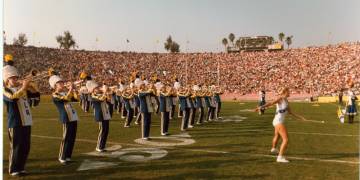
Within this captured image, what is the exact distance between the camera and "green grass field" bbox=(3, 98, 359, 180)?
8.05 metres

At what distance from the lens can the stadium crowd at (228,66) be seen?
52609 millimetres

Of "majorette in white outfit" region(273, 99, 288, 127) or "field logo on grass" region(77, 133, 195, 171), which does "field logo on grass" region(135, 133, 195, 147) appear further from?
"majorette in white outfit" region(273, 99, 288, 127)

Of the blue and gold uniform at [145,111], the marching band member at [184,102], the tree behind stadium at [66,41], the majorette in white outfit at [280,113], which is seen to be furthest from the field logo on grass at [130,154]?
the tree behind stadium at [66,41]

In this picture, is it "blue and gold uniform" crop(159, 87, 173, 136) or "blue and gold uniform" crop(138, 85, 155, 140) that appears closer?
"blue and gold uniform" crop(138, 85, 155, 140)

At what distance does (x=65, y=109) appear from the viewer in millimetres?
9062

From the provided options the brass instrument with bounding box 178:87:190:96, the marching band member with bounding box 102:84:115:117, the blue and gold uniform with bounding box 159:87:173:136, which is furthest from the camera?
the brass instrument with bounding box 178:87:190:96

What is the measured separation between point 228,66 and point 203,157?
5479 cm

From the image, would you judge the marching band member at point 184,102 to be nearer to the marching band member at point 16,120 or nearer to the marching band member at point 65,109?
the marching band member at point 65,109

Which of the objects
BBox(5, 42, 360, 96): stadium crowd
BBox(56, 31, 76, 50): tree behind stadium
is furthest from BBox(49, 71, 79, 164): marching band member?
BBox(56, 31, 76, 50): tree behind stadium

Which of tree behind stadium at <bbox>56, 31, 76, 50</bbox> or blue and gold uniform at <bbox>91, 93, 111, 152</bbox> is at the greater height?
tree behind stadium at <bbox>56, 31, 76, 50</bbox>

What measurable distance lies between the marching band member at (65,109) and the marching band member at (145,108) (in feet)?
12.6

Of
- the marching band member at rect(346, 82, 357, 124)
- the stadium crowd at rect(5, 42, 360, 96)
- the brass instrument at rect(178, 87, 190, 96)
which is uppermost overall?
the stadium crowd at rect(5, 42, 360, 96)

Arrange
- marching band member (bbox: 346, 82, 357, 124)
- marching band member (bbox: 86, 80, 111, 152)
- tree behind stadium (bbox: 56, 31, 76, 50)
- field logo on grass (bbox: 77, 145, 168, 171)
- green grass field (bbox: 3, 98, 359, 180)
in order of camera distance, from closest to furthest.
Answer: green grass field (bbox: 3, 98, 359, 180) → field logo on grass (bbox: 77, 145, 168, 171) → marching band member (bbox: 86, 80, 111, 152) → marching band member (bbox: 346, 82, 357, 124) → tree behind stadium (bbox: 56, 31, 76, 50)

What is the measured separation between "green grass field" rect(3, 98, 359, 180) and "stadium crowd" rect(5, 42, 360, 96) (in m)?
36.2
